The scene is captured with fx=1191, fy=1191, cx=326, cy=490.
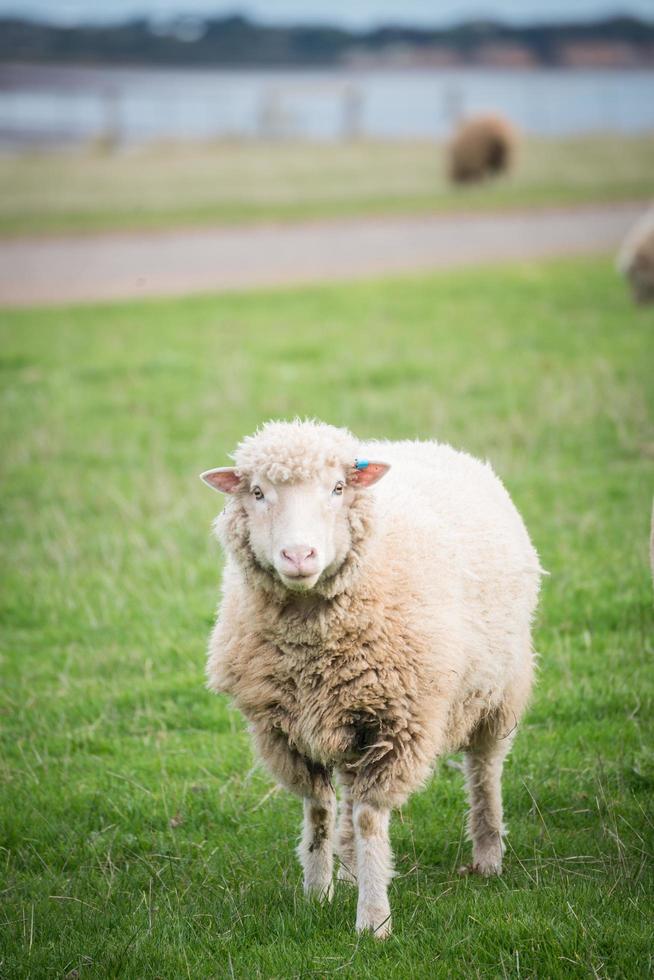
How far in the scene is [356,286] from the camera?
54.4 feet

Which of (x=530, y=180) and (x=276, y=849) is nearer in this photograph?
(x=276, y=849)

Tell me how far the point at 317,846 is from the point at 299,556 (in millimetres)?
1080

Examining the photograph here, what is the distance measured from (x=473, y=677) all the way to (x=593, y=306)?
11101 mm

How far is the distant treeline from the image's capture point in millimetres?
82000

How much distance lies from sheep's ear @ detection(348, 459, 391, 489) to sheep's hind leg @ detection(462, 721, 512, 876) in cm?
107

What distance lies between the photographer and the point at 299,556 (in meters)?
3.51

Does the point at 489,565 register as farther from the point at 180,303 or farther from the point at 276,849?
the point at 180,303

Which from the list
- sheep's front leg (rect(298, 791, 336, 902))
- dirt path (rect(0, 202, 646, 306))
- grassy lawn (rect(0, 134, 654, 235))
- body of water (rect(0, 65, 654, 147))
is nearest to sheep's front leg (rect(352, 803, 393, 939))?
sheep's front leg (rect(298, 791, 336, 902))

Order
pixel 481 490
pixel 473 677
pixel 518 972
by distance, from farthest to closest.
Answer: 1. pixel 481 490
2. pixel 473 677
3. pixel 518 972

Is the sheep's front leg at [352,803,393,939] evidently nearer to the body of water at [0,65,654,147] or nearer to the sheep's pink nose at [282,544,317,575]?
the sheep's pink nose at [282,544,317,575]

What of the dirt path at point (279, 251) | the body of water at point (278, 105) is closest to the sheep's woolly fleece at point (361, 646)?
the dirt path at point (279, 251)

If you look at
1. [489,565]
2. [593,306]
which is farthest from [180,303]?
[489,565]

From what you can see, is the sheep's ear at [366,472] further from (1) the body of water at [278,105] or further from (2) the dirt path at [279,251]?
(1) the body of water at [278,105]

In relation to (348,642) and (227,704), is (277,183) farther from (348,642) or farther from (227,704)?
(348,642)
